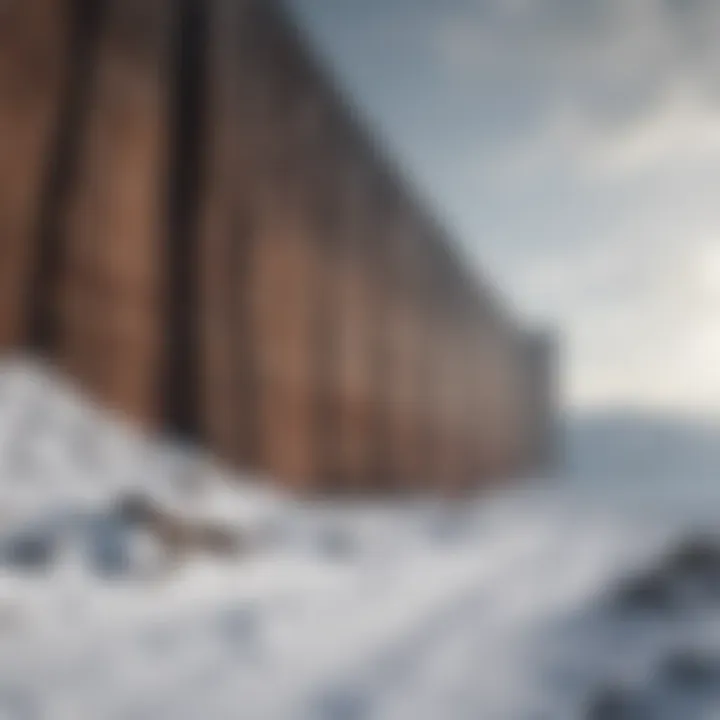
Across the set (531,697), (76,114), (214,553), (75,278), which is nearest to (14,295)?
(75,278)

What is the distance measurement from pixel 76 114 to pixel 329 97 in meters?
2.73

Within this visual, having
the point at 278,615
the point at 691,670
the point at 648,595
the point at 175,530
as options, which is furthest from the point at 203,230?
the point at 691,670

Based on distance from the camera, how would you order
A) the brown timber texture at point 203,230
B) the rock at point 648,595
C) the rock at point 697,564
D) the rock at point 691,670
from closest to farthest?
the rock at point 691,670 < the rock at point 648,595 < the rock at point 697,564 < the brown timber texture at point 203,230

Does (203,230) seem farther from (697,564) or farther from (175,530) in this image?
(697,564)

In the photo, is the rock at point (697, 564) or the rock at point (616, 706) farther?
the rock at point (697, 564)

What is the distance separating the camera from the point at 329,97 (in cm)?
562

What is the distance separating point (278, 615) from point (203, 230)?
2.25m

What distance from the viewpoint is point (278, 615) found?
217 centimetres

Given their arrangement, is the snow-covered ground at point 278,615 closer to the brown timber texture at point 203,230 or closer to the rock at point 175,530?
the rock at point 175,530

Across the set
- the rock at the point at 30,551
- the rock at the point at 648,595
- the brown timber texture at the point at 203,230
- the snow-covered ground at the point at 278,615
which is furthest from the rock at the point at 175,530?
the rock at the point at 648,595

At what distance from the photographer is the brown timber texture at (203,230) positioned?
3070 mm

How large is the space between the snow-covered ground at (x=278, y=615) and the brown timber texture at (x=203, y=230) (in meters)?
0.36

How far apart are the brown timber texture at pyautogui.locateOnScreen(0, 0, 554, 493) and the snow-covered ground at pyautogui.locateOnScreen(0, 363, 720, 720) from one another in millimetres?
361

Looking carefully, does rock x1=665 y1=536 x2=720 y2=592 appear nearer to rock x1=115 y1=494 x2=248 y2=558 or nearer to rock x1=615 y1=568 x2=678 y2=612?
rock x1=615 y1=568 x2=678 y2=612
